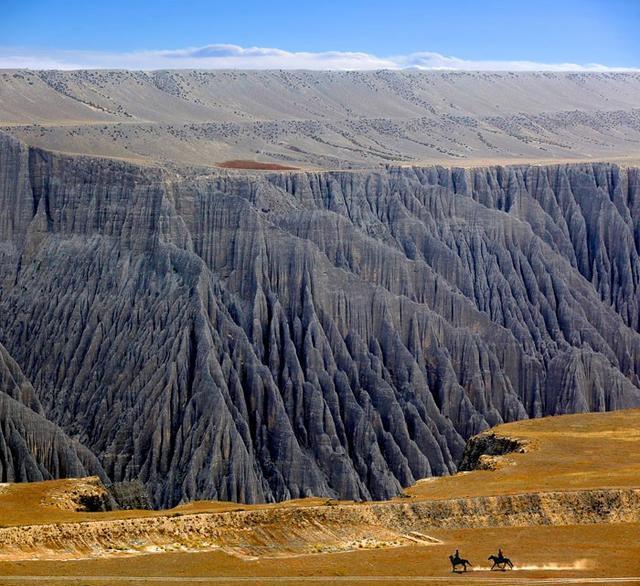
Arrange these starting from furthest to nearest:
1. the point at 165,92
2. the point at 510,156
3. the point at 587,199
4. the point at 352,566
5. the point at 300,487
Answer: the point at 165,92 → the point at 510,156 → the point at 587,199 → the point at 300,487 → the point at 352,566

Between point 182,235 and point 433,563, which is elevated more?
point 182,235

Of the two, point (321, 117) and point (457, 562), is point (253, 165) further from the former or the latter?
point (457, 562)

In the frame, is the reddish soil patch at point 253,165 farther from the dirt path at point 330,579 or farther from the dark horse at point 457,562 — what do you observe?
the dirt path at point 330,579

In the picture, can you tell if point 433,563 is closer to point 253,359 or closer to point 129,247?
point 253,359

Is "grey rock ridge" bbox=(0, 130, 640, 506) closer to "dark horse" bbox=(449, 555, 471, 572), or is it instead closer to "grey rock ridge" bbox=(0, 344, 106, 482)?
"grey rock ridge" bbox=(0, 344, 106, 482)

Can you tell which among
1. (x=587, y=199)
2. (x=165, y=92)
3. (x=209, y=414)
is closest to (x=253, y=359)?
(x=209, y=414)

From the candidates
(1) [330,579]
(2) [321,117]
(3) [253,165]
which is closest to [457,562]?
(1) [330,579]

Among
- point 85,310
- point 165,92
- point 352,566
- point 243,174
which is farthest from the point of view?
point 165,92

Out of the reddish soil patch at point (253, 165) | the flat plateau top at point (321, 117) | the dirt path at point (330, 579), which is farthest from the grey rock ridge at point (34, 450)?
the reddish soil patch at point (253, 165)
